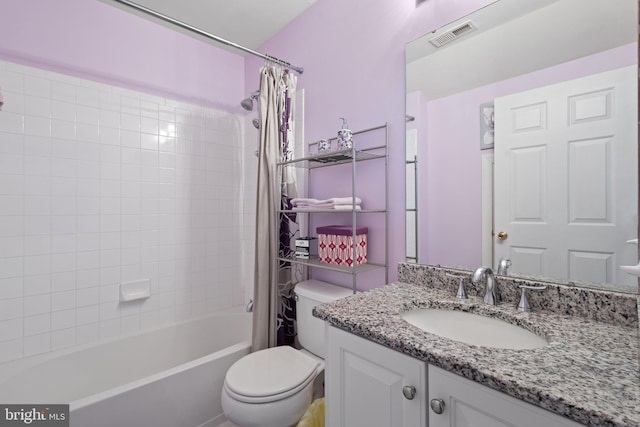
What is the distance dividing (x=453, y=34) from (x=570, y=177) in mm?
767

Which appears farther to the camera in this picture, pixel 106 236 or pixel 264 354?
pixel 106 236

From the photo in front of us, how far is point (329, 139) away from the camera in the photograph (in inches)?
67.5

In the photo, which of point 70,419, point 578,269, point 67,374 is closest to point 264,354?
point 70,419

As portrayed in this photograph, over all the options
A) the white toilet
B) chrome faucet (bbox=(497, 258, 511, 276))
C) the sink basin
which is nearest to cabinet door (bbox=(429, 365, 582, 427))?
the sink basin

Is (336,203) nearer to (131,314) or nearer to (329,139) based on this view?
(329,139)

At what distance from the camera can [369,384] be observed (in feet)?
2.61

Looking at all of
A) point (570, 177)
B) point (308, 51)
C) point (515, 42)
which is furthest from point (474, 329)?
point (308, 51)

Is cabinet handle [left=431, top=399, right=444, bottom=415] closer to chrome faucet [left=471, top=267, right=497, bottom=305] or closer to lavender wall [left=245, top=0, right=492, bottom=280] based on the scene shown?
chrome faucet [left=471, top=267, right=497, bottom=305]

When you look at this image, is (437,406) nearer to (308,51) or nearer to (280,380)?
(280,380)

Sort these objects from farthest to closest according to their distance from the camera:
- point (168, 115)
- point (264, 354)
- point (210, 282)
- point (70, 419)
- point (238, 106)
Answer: point (238, 106)
point (210, 282)
point (168, 115)
point (264, 354)
point (70, 419)

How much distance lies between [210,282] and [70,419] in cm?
116

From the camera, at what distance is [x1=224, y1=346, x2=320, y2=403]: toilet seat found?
3.89 ft

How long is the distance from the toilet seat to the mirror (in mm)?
768

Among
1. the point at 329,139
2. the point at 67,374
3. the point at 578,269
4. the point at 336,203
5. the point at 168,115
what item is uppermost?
the point at 168,115
